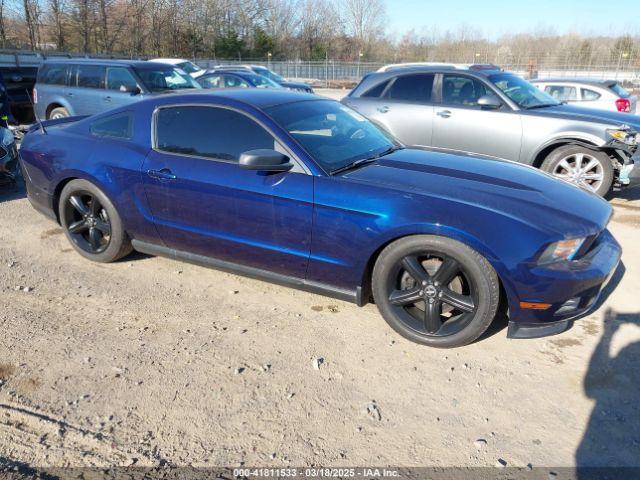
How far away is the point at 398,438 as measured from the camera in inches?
97.3

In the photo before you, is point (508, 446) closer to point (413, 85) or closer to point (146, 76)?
point (413, 85)

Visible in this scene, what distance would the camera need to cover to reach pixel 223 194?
11.8 feet

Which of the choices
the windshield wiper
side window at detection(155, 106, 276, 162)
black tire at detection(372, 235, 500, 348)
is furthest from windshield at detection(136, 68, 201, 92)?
black tire at detection(372, 235, 500, 348)

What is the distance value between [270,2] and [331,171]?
233 ft

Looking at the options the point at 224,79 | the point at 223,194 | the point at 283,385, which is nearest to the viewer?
the point at 283,385

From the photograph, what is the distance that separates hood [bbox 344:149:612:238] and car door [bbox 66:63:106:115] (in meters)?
8.05

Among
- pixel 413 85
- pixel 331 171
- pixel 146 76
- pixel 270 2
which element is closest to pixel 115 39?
pixel 270 2

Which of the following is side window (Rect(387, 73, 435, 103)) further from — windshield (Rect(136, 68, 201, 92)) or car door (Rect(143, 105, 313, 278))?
windshield (Rect(136, 68, 201, 92))

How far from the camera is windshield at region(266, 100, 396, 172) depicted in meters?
3.55

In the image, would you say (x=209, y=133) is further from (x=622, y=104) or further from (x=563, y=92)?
(x=563, y=92)

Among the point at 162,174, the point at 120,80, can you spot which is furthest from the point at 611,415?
the point at 120,80

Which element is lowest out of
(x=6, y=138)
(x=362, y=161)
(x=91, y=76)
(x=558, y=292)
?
(x=558, y=292)

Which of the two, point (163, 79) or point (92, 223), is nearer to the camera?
point (92, 223)

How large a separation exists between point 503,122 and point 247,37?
63047 millimetres
